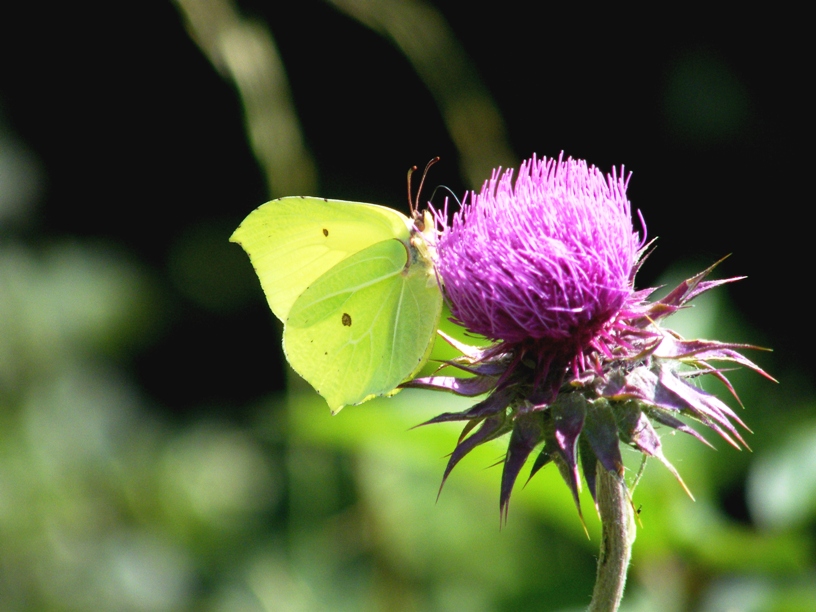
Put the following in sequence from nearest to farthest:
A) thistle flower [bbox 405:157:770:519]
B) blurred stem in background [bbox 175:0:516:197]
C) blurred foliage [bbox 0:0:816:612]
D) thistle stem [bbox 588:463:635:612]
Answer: thistle stem [bbox 588:463:635:612] → thistle flower [bbox 405:157:770:519] → blurred foliage [bbox 0:0:816:612] → blurred stem in background [bbox 175:0:516:197]

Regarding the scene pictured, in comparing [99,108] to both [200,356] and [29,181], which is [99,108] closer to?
[29,181]

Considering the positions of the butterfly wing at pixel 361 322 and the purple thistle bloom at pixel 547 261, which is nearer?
the purple thistle bloom at pixel 547 261

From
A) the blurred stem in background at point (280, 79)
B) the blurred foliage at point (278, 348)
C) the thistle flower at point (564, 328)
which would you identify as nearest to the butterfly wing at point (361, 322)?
the thistle flower at point (564, 328)

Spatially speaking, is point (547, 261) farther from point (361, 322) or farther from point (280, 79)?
point (280, 79)

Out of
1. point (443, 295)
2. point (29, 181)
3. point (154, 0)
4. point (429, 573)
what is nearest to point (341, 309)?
point (443, 295)

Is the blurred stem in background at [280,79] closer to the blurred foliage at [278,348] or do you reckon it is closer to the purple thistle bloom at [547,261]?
the blurred foliage at [278,348]

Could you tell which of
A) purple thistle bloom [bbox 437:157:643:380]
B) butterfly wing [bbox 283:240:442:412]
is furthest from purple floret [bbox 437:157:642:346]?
butterfly wing [bbox 283:240:442:412]

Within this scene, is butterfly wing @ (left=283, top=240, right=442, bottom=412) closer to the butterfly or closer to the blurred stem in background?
the butterfly
